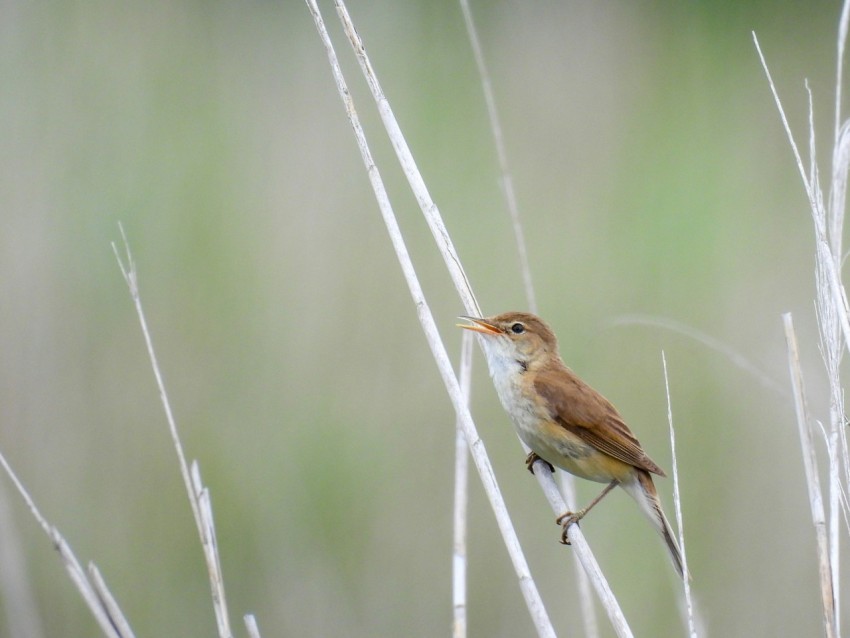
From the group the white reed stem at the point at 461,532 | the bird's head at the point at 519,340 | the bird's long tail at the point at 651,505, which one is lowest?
the bird's long tail at the point at 651,505

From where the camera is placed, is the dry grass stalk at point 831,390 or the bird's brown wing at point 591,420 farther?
the bird's brown wing at point 591,420

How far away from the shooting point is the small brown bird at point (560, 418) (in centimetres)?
331

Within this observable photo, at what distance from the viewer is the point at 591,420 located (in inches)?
132

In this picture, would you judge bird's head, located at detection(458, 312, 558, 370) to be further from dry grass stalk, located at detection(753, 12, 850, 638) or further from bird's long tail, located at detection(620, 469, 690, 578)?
dry grass stalk, located at detection(753, 12, 850, 638)

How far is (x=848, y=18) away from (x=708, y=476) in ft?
8.14

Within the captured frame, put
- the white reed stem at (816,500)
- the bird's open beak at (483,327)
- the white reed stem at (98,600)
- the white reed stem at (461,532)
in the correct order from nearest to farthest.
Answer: the white reed stem at (816,500), the white reed stem at (98,600), the white reed stem at (461,532), the bird's open beak at (483,327)

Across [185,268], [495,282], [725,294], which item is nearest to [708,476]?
[725,294]

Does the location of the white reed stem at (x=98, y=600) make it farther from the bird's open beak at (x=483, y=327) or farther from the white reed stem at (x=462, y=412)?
the bird's open beak at (x=483, y=327)

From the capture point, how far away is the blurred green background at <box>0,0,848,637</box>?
4.24 meters

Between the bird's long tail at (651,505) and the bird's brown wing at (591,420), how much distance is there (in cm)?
11

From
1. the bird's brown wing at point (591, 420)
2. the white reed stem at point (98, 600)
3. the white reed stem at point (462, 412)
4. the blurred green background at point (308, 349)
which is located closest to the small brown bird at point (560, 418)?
the bird's brown wing at point (591, 420)

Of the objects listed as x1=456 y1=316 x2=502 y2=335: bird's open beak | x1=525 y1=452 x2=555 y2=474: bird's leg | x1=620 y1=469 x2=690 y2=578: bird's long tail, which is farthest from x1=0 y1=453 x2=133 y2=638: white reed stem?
x1=620 y1=469 x2=690 y2=578: bird's long tail

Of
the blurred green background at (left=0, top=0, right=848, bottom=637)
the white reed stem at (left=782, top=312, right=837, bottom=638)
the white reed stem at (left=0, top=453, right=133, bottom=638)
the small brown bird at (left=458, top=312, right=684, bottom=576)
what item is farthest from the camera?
the blurred green background at (left=0, top=0, right=848, bottom=637)

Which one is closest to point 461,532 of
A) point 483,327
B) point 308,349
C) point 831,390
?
point 483,327
